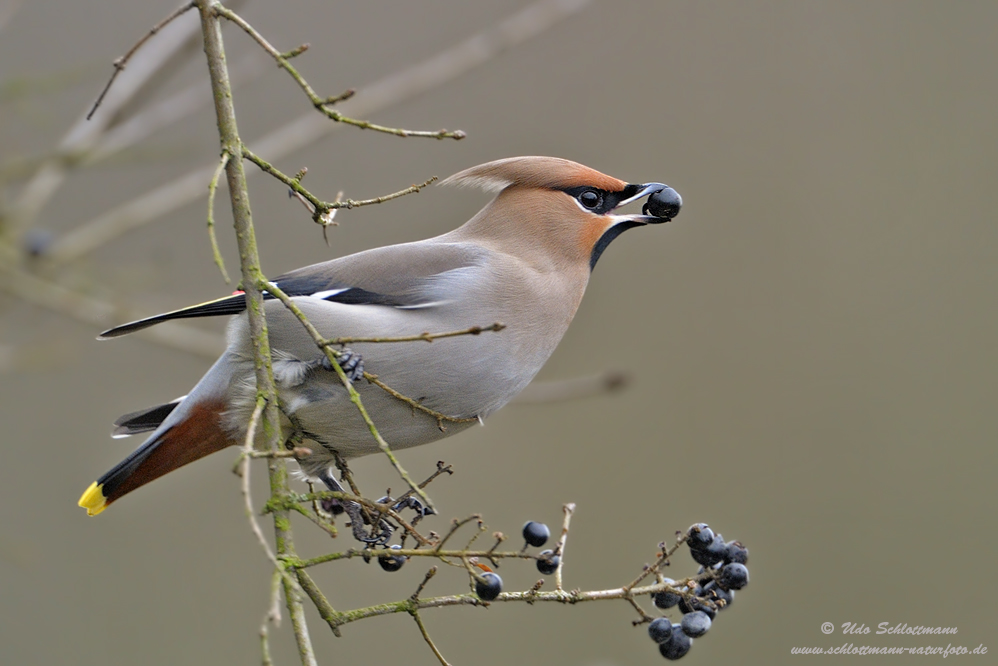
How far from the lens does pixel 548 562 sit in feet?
7.91

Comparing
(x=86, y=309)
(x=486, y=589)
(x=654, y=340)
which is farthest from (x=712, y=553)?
(x=654, y=340)

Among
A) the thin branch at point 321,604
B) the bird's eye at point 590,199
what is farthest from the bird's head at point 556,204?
the thin branch at point 321,604

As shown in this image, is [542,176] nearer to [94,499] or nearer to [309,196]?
[309,196]

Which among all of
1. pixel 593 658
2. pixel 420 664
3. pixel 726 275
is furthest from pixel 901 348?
pixel 420 664

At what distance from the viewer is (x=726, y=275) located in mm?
6504

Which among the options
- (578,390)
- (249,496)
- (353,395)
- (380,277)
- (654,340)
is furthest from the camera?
(654,340)

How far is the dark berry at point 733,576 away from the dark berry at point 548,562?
0.39 metres

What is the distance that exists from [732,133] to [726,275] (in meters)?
0.97

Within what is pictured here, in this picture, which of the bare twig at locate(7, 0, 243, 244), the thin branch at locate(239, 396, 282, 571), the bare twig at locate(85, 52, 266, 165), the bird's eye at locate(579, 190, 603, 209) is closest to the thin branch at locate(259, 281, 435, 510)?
the thin branch at locate(239, 396, 282, 571)

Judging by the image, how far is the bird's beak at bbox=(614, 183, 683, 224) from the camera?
122 inches

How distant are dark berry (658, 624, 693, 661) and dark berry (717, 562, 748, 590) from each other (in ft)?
0.49

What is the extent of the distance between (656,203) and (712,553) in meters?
1.09

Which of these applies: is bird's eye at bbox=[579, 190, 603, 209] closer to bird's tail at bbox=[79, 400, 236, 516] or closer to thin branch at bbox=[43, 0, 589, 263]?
thin branch at bbox=[43, 0, 589, 263]

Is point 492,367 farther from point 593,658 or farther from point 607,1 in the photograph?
point 607,1
